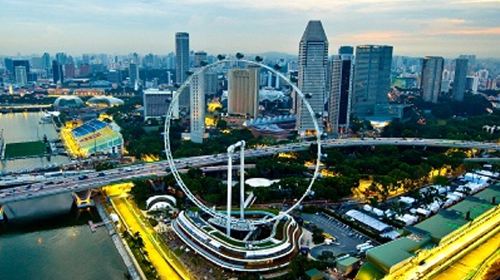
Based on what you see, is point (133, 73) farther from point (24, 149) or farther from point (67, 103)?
point (24, 149)

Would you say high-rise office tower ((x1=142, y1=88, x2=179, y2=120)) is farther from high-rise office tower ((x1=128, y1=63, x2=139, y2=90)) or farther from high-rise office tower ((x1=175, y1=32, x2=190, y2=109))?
high-rise office tower ((x1=128, y1=63, x2=139, y2=90))

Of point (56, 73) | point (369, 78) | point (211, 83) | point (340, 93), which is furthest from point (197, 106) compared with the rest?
point (56, 73)

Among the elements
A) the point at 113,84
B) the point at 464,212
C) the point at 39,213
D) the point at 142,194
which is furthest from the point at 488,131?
the point at 113,84

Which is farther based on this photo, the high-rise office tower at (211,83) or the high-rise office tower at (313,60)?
the high-rise office tower at (211,83)

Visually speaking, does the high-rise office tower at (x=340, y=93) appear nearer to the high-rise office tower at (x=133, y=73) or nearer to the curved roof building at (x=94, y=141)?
the curved roof building at (x=94, y=141)

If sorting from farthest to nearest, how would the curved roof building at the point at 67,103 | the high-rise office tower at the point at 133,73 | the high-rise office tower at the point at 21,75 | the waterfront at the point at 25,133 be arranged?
the high-rise office tower at the point at 133,73 → the high-rise office tower at the point at 21,75 → the curved roof building at the point at 67,103 → the waterfront at the point at 25,133

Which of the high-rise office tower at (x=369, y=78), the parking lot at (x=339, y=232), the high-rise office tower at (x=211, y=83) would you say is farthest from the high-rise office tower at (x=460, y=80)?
the parking lot at (x=339, y=232)
